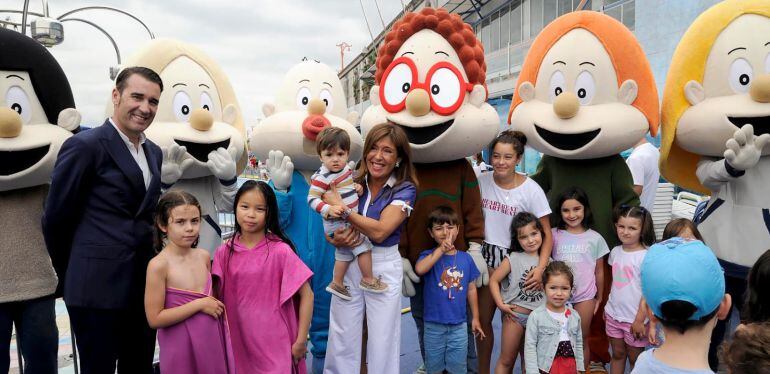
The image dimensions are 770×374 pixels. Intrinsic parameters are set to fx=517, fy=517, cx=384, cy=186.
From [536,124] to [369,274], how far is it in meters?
1.44

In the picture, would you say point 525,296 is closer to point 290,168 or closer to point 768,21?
point 290,168

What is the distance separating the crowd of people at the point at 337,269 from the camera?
239 cm

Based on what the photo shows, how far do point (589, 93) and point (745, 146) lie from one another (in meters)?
0.90

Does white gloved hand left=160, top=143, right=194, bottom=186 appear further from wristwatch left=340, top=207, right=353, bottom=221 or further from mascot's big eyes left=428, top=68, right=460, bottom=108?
mascot's big eyes left=428, top=68, right=460, bottom=108

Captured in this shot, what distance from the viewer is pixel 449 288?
9.80 feet

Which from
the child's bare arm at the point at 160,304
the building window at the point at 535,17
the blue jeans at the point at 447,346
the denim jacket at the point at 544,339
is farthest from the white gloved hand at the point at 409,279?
the building window at the point at 535,17

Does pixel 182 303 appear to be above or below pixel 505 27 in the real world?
below

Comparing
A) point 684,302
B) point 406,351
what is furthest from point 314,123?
point 684,302

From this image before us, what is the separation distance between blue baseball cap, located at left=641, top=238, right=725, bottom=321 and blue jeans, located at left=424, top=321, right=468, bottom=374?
1432 millimetres

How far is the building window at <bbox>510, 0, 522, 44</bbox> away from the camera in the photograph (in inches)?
680

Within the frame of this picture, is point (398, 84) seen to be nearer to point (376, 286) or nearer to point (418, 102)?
point (418, 102)

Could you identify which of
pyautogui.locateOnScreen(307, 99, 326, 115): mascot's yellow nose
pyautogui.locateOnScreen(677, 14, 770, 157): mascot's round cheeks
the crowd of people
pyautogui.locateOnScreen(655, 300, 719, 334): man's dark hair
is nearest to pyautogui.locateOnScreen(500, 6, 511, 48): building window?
pyautogui.locateOnScreen(677, 14, 770, 157): mascot's round cheeks

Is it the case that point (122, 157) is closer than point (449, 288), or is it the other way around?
point (122, 157)

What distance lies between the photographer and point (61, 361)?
4.11 meters
